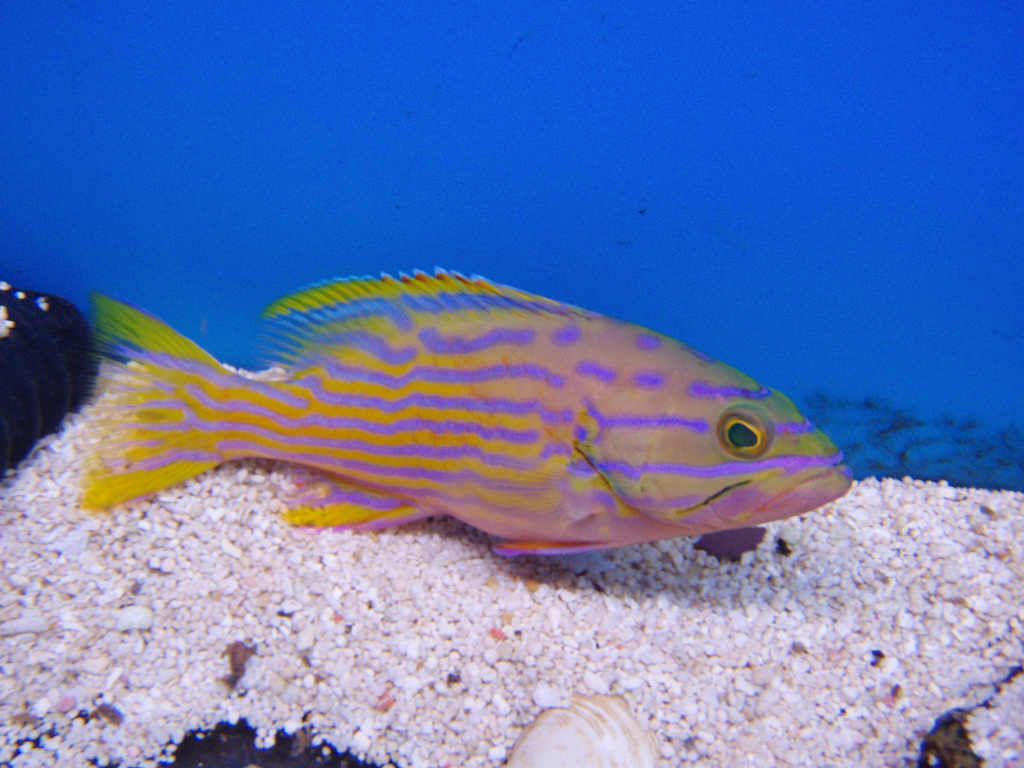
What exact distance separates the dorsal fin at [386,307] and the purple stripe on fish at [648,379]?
0.30 m

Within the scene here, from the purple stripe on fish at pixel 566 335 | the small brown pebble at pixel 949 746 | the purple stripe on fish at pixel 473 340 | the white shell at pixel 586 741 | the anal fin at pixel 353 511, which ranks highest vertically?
the purple stripe on fish at pixel 566 335

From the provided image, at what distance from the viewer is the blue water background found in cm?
213

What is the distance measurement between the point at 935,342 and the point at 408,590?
93.0 inches

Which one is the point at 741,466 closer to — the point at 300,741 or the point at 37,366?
the point at 300,741

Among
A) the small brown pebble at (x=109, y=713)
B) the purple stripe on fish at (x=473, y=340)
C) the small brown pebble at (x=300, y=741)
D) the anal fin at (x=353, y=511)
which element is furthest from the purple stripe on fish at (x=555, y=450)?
the small brown pebble at (x=109, y=713)

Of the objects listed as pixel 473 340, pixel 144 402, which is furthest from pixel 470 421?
pixel 144 402

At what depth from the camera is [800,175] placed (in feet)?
→ 7.45

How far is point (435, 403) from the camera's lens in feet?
6.73

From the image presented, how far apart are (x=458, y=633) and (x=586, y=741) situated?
549 mm

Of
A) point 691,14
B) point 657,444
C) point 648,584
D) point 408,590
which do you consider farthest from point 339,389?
point 691,14

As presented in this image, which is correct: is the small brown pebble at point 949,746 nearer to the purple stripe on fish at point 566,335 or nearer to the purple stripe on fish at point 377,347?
the purple stripe on fish at point 566,335

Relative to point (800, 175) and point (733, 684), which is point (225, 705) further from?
point (800, 175)

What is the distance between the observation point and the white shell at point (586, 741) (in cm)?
168

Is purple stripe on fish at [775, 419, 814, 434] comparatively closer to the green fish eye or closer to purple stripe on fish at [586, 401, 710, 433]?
the green fish eye
